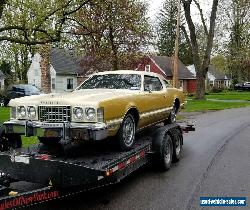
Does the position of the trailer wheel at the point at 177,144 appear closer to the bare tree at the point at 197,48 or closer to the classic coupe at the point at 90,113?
the classic coupe at the point at 90,113

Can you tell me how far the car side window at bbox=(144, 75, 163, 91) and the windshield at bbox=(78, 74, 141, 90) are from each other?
0.21 meters

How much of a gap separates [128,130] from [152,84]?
73.3 inches

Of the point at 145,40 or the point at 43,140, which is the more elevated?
the point at 145,40

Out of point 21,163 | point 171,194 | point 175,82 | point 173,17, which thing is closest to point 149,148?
point 171,194

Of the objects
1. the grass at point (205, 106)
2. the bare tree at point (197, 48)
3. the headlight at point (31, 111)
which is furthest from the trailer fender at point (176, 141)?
the bare tree at point (197, 48)

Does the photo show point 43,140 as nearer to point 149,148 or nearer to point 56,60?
point 149,148

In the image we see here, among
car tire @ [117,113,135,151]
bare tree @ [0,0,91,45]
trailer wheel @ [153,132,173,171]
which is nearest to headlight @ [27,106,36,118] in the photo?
car tire @ [117,113,135,151]

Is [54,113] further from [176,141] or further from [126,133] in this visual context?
[176,141]

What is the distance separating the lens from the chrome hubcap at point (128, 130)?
7152 mm

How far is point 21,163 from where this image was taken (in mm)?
5785

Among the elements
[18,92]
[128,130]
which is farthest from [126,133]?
[18,92]

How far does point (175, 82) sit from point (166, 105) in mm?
15227

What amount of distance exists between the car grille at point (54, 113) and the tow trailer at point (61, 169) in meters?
0.58

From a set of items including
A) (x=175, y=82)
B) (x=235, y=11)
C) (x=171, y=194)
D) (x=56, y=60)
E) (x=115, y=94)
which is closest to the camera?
(x=171, y=194)
